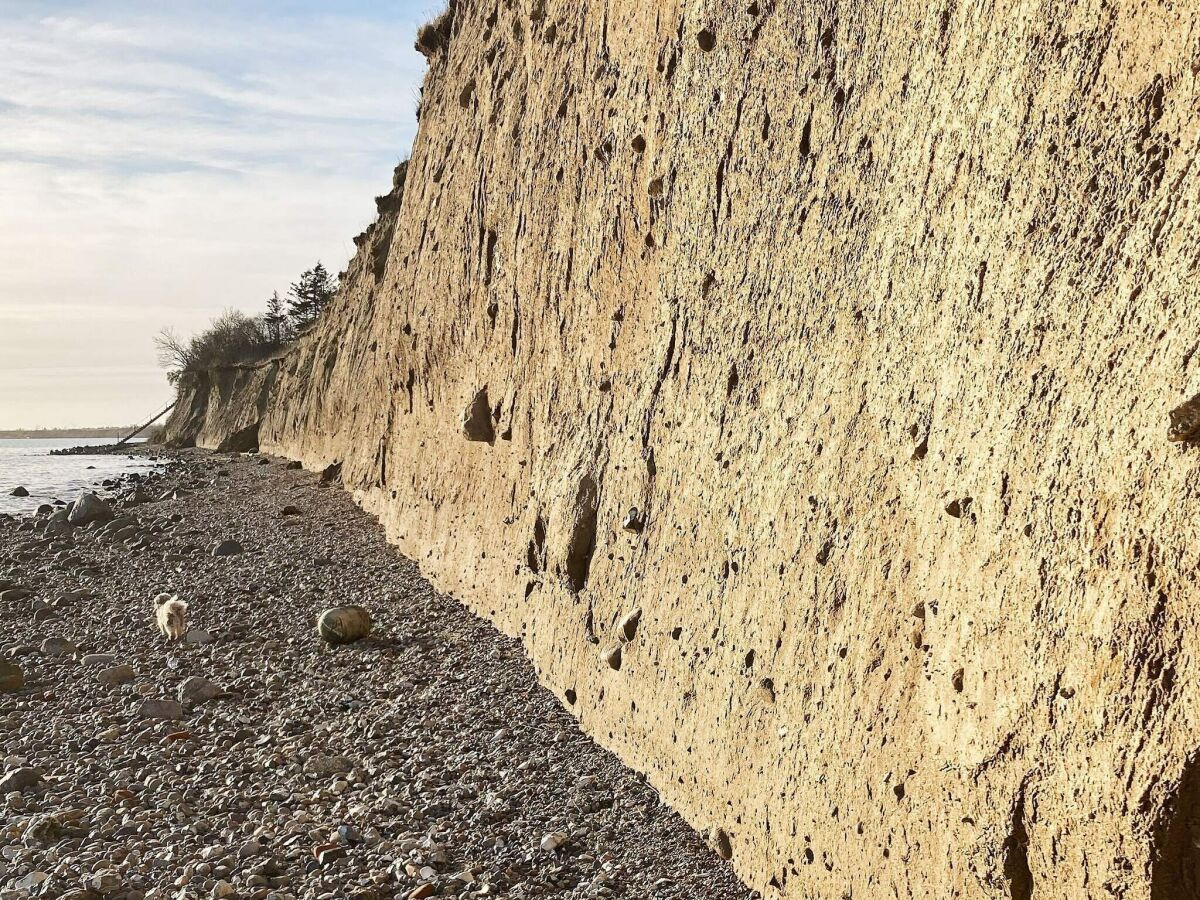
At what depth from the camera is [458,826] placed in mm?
4254

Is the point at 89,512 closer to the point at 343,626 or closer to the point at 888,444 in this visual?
the point at 343,626

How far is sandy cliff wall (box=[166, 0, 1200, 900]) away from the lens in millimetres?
2207

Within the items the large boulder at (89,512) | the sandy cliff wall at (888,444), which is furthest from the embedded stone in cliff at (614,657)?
the large boulder at (89,512)

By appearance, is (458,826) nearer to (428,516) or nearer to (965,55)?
(965,55)

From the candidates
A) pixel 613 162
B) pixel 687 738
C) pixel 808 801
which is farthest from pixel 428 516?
pixel 808 801

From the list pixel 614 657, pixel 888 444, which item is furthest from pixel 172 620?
pixel 888 444

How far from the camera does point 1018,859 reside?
7.85 feet

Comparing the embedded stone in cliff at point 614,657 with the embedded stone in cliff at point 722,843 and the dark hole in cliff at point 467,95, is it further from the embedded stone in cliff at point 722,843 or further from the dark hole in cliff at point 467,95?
the dark hole in cliff at point 467,95

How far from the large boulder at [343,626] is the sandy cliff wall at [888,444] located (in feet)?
4.44

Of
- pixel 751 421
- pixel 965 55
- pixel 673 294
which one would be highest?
pixel 965 55

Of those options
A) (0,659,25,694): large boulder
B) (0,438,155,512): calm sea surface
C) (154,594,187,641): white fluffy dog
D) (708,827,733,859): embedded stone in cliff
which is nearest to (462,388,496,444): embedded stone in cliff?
(154,594,187,641): white fluffy dog

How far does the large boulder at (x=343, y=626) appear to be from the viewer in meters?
7.18

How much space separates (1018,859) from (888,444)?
1.25m

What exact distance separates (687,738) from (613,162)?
347 cm
